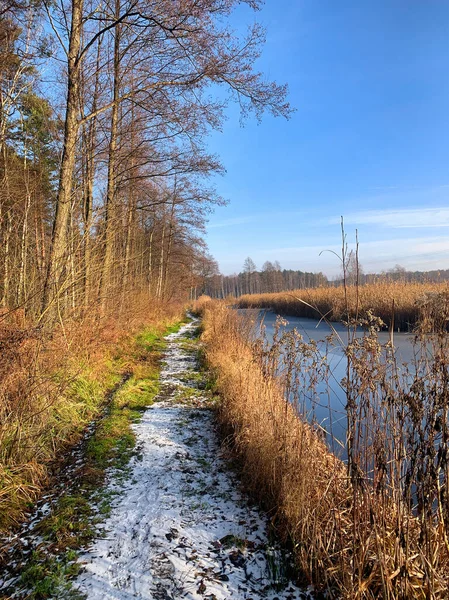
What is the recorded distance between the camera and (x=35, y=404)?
342cm

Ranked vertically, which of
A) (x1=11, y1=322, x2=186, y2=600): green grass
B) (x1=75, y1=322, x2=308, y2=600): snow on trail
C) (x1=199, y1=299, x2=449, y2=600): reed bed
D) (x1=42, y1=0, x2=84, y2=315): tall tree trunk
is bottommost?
(x1=75, y1=322, x2=308, y2=600): snow on trail

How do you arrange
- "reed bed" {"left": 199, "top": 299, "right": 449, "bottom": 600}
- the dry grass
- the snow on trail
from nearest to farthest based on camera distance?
1. "reed bed" {"left": 199, "top": 299, "right": 449, "bottom": 600}
2. the snow on trail
3. the dry grass

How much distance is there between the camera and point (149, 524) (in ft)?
8.32

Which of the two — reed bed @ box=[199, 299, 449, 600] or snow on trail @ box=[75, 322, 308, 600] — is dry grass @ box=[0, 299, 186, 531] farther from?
reed bed @ box=[199, 299, 449, 600]

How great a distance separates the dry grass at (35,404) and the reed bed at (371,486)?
6.39 feet

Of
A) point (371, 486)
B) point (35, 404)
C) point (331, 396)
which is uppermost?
point (35, 404)

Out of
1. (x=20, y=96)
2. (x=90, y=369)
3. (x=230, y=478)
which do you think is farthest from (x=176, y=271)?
(x=230, y=478)

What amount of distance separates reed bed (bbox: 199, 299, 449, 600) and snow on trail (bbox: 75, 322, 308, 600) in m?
0.26

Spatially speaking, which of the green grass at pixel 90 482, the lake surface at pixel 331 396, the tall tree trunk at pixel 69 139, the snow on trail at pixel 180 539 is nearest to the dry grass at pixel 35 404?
the green grass at pixel 90 482

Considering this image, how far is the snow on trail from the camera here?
6.53 ft

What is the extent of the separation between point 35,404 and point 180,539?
6.52 ft

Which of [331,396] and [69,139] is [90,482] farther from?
[69,139]

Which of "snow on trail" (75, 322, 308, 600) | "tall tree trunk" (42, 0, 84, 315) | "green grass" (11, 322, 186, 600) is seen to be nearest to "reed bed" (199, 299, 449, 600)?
"snow on trail" (75, 322, 308, 600)

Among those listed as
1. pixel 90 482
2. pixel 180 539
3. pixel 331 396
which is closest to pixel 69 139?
pixel 90 482
